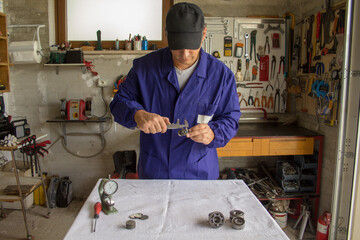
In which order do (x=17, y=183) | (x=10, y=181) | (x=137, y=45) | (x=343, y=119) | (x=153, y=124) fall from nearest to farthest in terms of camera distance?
(x=153, y=124) < (x=343, y=119) < (x=17, y=183) < (x=10, y=181) < (x=137, y=45)

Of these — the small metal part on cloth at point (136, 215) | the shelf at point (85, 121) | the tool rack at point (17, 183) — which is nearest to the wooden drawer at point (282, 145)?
the shelf at point (85, 121)

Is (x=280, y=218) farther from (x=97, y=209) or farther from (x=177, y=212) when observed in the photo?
(x=97, y=209)

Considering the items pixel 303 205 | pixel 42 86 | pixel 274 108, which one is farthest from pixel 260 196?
pixel 42 86

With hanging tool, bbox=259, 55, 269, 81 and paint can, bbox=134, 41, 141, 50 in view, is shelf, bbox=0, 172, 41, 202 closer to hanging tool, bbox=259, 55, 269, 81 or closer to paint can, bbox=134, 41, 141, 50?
paint can, bbox=134, 41, 141, 50

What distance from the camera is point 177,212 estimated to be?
1255 mm

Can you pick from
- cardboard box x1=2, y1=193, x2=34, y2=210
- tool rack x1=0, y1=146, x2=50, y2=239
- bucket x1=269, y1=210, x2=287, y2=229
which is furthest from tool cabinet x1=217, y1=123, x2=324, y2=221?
cardboard box x1=2, y1=193, x2=34, y2=210

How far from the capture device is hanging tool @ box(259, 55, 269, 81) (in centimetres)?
355

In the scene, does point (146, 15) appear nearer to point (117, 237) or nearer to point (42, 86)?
point (42, 86)

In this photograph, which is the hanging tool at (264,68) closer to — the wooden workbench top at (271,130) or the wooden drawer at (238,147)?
the wooden workbench top at (271,130)

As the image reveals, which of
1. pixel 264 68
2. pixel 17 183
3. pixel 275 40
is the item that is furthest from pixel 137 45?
pixel 17 183

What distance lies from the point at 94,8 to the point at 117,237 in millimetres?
3183

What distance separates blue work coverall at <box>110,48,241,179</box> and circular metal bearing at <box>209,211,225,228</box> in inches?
18.2

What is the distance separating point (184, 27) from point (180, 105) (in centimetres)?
42

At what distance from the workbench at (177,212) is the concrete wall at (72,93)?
217 centimetres
